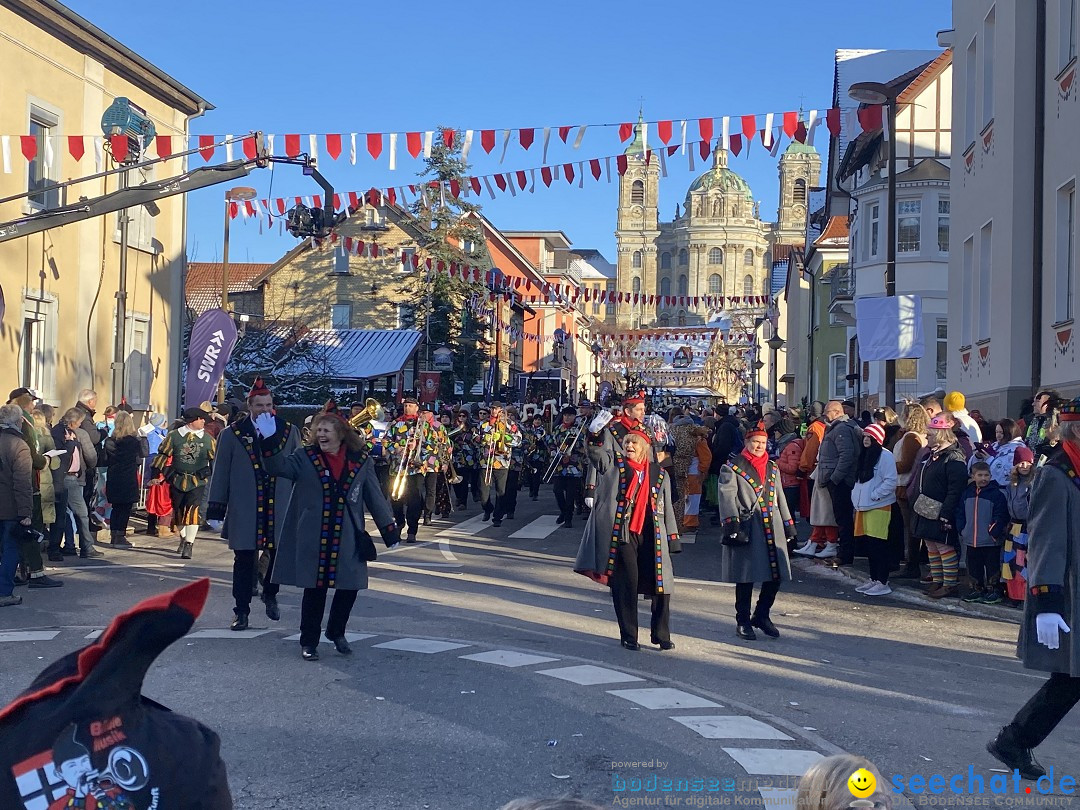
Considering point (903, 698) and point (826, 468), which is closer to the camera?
point (903, 698)

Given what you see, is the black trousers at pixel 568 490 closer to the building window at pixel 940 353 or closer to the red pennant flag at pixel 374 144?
the red pennant flag at pixel 374 144

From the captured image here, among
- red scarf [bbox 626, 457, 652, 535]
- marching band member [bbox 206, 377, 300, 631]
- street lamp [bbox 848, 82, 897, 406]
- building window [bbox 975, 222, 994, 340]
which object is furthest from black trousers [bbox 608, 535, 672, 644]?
building window [bbox 975, 222, 994, 340]

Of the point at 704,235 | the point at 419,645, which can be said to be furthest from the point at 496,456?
the point at 704,235

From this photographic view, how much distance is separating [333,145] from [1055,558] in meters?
11.9

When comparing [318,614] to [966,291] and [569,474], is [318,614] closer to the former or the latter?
[569,474]

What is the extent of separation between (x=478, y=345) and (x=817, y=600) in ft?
146

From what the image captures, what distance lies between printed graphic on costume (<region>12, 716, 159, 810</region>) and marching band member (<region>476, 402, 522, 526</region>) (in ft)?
55.8

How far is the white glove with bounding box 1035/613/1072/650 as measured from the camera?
213 inches

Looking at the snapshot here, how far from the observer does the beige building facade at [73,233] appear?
19.2 metres

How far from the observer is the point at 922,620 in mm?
10789

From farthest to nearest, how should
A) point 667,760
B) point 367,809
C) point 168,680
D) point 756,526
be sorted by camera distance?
point 756,526, point 168,680, point 667,760, point 367,809

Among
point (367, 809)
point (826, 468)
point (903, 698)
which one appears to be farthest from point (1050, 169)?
point (367, 809)

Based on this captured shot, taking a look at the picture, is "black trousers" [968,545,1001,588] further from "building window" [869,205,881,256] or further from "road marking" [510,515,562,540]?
"building window" [869,205,881,256]

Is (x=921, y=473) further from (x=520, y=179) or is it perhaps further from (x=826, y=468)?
(x=520, y=179)
